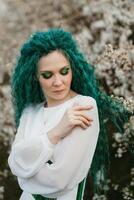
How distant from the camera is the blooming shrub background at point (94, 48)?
4.47m

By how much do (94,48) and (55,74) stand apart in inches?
96.8

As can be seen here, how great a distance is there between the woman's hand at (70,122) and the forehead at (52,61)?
0.18 metres

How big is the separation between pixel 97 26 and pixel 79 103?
264 centimetres

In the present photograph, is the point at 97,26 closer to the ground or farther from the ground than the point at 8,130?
farther from the ground

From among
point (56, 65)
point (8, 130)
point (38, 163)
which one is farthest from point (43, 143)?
point (8, 130)

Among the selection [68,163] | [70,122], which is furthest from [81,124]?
[68,163]

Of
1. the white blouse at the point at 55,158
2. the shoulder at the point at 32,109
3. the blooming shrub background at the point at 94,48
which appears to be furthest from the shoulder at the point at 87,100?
the blooming shrub background at the point at 94,48

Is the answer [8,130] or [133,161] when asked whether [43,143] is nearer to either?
[133,161]

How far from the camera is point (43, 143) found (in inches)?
107

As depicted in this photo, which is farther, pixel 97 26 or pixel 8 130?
pixel 97 26

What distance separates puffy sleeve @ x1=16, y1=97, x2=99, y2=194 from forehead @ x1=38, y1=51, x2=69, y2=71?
7.1 inches

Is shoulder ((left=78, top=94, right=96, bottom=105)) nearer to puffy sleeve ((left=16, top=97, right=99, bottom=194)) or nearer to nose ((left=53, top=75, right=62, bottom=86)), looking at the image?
puffy sleeve ((left=16, top=97, right=99, bottom=194))

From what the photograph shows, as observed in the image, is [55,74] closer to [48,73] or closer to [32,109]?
[48,73]

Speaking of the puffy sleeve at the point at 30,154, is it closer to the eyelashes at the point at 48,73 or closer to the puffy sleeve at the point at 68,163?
the puffy sleeve at the point at 68,163
